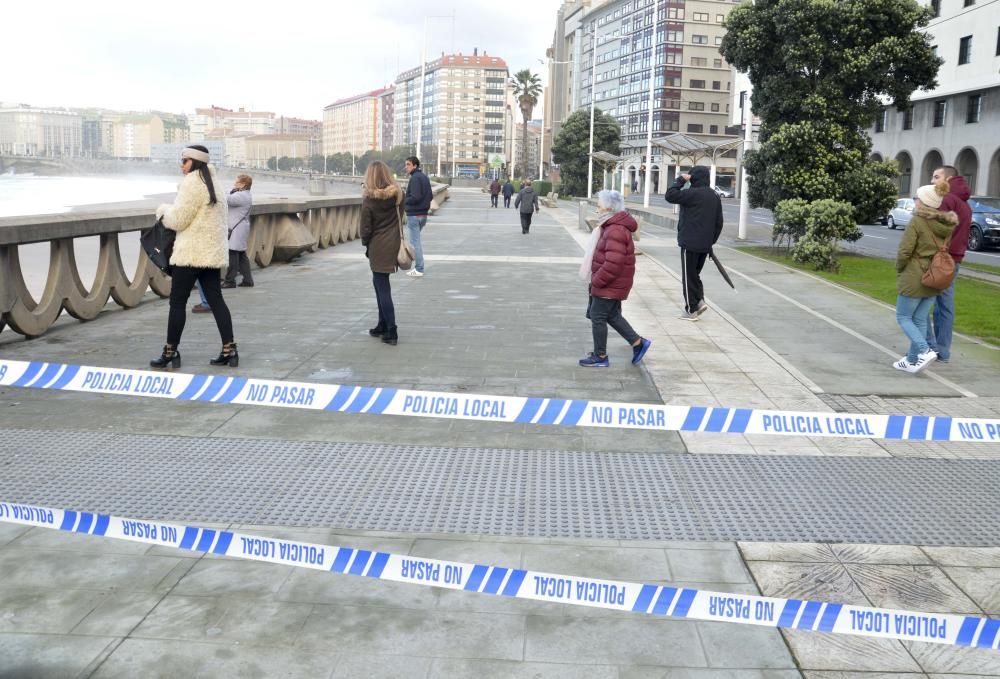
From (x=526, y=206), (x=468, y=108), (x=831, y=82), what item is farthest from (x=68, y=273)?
(x=468, y=108)

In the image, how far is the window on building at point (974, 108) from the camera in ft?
145

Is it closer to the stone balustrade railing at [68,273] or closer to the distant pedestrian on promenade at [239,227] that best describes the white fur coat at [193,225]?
the stone balustrade railing at [68,273]

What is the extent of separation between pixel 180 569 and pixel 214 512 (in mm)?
683

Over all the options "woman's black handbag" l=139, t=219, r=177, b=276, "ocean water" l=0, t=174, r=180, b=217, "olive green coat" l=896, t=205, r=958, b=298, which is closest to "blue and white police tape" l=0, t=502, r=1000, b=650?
"woman's black handbag" l=139, t=219, r=177, b=276

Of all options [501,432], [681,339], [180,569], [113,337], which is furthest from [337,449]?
[681,339]

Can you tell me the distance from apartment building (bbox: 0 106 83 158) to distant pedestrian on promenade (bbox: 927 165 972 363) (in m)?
175

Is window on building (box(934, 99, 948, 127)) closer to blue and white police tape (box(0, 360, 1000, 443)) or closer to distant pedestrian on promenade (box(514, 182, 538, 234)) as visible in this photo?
distant pedestrian on promenade (box(514, 182, 538, 234))

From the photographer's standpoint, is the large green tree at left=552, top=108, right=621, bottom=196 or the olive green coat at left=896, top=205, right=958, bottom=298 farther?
the large green tree at left=552, top=108, right=621, bottom=196

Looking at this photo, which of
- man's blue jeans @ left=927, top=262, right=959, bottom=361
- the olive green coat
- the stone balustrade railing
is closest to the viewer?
the olive green coat

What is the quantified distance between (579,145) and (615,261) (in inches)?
2444

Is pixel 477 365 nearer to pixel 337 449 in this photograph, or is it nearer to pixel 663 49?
pixel 337 449

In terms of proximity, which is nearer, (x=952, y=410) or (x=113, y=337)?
(x=952, y=410)

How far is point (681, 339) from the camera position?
9766mm

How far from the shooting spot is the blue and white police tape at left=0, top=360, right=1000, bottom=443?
3.71 meters
